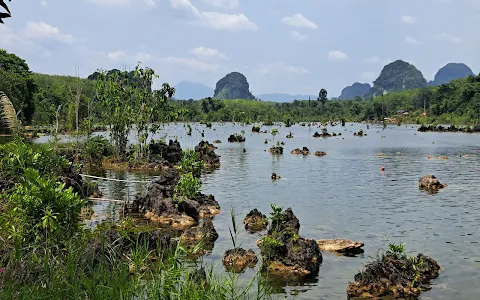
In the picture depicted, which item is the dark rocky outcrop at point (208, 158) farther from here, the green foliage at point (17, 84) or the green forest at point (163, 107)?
the green foliage at point (17, 84)

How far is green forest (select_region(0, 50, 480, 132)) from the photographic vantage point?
47.7 meters

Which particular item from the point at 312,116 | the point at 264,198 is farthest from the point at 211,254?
the point at 312,116

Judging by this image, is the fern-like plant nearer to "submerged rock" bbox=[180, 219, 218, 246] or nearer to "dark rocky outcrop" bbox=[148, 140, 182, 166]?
"submerged rock" bbox=[180, 219, 218, 246]

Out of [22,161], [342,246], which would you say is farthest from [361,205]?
[22,161]

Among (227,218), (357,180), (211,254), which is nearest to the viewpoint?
(211,254)

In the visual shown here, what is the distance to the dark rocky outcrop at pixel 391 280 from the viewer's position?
14461 millimetres

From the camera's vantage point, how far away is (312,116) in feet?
626

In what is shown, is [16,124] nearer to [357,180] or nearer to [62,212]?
[62,212]

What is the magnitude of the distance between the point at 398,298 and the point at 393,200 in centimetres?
1633

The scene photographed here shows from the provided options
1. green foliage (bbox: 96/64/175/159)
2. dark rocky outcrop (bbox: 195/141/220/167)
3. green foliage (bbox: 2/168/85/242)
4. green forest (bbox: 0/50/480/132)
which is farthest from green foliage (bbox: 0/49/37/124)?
green foliage (bbox: 2/168/85/242)

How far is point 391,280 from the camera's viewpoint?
14.7 metres

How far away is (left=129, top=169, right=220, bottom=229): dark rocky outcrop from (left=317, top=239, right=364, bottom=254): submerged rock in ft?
22.3

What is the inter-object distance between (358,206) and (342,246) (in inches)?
381

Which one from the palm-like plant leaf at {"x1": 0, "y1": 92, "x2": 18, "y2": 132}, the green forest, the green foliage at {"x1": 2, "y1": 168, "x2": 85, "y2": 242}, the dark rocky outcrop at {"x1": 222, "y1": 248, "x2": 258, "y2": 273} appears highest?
the green forest
